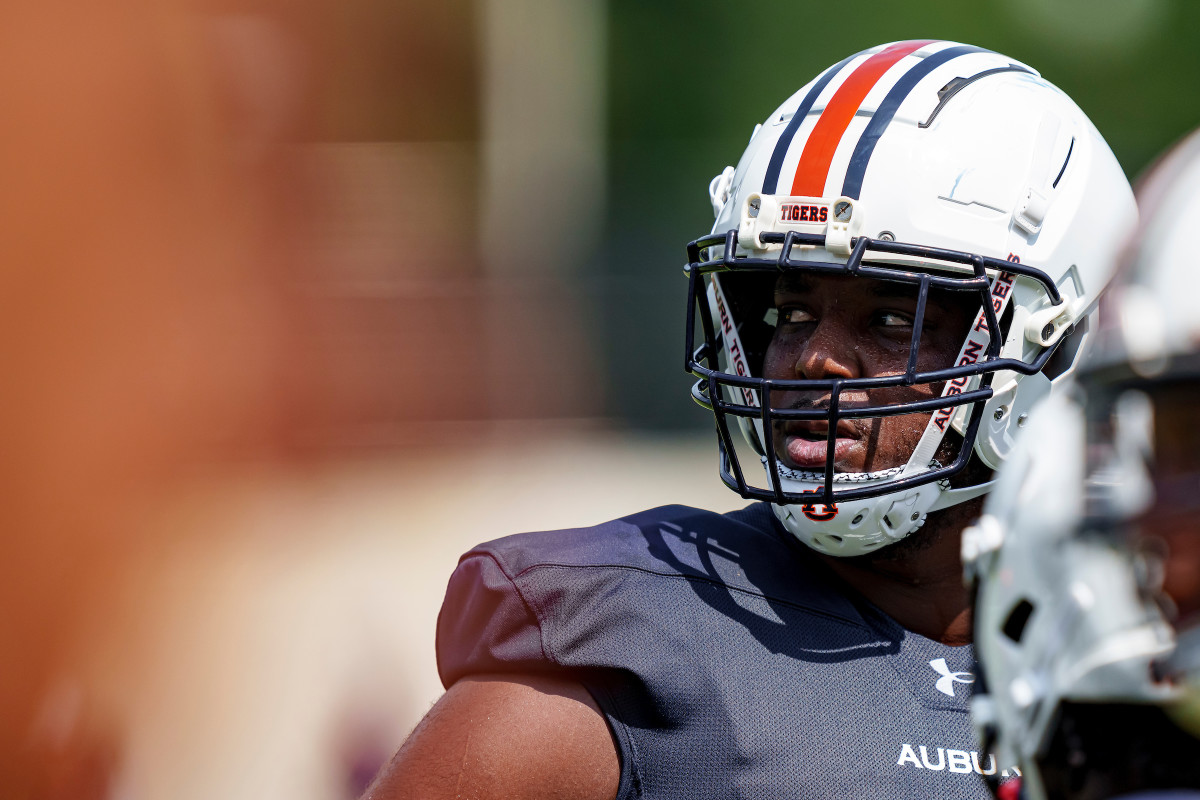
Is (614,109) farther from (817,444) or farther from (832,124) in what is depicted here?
(817,444)

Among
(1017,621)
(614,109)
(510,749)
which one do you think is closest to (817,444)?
(510,749)

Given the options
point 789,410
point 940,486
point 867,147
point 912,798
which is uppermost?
point 867,147

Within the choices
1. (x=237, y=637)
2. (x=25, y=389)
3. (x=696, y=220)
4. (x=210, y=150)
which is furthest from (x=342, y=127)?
(x=237, y=637)

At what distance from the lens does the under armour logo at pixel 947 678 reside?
1527 millimetres

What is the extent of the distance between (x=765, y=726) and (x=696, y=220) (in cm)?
599

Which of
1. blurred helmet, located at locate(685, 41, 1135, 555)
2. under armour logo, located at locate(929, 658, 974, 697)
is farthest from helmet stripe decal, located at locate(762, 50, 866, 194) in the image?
under armour logo, located at locate(929, 658, 974, 697)

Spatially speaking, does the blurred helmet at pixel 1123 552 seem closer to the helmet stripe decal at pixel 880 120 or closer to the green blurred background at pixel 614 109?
the helmet stripe decal at pixel 880 120

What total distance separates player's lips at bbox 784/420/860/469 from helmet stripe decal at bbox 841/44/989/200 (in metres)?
0.31

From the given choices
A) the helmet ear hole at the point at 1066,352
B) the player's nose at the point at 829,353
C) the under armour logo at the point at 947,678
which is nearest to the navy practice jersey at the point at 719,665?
the under armour logo at the point at 947,678

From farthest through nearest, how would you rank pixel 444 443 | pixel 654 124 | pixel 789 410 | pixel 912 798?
pixel 654 124
pixel 444 443
pixel 789 410
pixel 912 798

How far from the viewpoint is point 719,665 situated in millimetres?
1492

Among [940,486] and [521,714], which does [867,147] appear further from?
[521,714]

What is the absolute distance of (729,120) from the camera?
7.12 meters

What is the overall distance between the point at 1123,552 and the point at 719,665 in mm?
756
